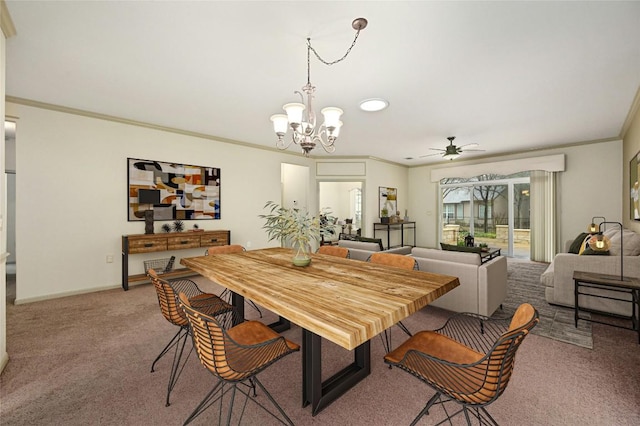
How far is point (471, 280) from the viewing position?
274 centimetres

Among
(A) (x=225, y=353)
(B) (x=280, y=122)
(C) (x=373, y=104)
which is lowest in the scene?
(A) (x=225, y=353)

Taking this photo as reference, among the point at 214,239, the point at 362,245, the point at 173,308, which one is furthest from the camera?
the point at 214,239

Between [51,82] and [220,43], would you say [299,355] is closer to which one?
[220,43]

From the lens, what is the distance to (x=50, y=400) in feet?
5.68

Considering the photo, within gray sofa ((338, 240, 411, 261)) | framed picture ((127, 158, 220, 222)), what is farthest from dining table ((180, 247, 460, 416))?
framed picture ((127, 158, 220, 222))

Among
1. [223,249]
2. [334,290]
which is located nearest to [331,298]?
[334,290]

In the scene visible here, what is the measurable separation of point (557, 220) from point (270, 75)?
657 centimetres

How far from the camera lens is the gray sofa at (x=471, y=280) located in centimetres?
270

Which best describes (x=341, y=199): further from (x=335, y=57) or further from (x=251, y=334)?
(x=251, y=334)

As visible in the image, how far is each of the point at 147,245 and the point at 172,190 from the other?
1010mm

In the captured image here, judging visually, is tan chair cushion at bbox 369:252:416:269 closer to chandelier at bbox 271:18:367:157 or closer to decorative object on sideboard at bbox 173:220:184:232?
chandelier at bbox 271:18:367:157

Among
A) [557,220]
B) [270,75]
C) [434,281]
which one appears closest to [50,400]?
[434,281]

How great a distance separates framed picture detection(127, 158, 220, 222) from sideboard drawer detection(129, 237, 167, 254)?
0.46 m

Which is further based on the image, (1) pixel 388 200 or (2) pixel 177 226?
(1) pixel 388 200
